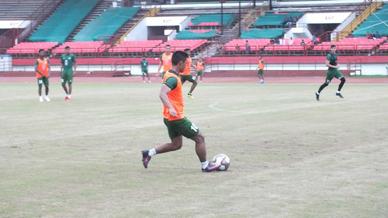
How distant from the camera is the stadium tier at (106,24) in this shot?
245ft

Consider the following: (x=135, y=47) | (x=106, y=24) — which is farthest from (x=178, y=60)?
(x=106, y=24)

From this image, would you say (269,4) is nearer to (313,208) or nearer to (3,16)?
(3,16)

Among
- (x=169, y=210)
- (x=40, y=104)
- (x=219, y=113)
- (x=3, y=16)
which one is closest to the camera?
(x=169, y=210)

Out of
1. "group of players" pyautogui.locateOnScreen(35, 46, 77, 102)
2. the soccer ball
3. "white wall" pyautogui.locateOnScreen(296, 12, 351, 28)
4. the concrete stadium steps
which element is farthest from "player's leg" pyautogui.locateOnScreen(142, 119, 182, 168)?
the concrete stadium steps

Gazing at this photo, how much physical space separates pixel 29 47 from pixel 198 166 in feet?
201

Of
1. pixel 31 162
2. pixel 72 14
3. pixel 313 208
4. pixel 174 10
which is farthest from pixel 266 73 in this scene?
Result: pixel 313 208

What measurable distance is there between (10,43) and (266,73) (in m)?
26.6

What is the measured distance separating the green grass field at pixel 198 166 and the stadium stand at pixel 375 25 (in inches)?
1591

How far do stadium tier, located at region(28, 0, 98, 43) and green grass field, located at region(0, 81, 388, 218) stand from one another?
51.7 m

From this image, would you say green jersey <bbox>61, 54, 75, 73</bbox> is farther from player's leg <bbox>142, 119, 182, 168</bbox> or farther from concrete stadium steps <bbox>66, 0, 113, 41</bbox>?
concrete stadium steps <bbox>66, 0, 113, 41</bbox>

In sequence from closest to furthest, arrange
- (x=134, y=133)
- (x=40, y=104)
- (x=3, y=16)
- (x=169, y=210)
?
(x=169, y=210)
(x=134, y=133)
(x=40, y=104)
(x=3, y=16)

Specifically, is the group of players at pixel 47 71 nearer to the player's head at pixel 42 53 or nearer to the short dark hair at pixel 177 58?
the player's head at pixel 42 53

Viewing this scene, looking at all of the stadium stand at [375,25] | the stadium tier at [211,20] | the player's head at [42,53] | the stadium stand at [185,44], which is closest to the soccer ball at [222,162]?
the player's head at [42,53]

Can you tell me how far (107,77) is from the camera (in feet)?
205
